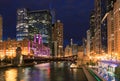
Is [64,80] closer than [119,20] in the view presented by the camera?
Yes

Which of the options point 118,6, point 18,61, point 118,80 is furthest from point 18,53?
point 118,80

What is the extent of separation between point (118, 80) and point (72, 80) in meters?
23.8

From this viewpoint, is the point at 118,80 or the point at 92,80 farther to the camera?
the point at 92,80

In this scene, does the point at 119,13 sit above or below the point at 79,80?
above

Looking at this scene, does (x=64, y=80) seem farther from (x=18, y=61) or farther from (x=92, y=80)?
Answer: (x=18, y=61)

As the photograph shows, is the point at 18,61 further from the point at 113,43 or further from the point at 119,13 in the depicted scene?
the point at 113,43

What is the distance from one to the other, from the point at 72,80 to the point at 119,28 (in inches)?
4774

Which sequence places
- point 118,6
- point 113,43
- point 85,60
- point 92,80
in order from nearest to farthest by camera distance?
1. point 92,80
2. point 85,60
3. point 118,6
4. point 113,43

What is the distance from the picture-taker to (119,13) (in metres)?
166

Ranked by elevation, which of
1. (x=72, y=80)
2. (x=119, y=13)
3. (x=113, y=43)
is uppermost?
(x=119, y=13)

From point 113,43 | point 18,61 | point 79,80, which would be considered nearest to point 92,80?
point 79,80

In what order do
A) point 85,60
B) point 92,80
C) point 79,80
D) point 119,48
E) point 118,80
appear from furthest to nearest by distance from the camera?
point 119,48 → point 85,60 → point 79,80 → point 92,80 → point 118,80

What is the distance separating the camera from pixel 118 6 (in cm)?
17375

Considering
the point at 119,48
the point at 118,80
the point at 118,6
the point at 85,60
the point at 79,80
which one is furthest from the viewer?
the point at 118,6
